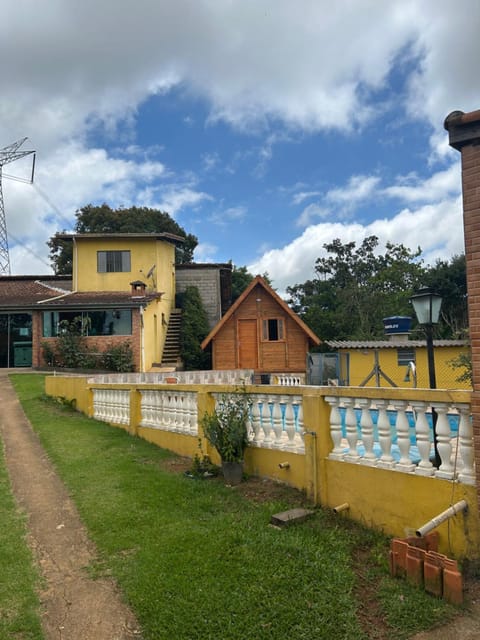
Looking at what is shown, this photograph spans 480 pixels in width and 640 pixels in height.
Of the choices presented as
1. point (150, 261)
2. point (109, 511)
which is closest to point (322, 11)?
point (109, 511)

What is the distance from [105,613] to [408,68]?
1483 centimetres

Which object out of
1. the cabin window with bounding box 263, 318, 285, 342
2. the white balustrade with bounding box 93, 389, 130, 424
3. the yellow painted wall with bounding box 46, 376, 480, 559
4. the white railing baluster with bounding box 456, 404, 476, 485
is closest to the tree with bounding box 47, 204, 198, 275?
the cabin window with bounding box 263, 318, 285, 342

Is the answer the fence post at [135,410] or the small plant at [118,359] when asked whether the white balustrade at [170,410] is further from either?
the small plant at [118,359]

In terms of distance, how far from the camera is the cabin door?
2267 cm

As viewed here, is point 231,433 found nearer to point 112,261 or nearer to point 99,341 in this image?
point 99,341

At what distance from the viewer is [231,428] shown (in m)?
5.47

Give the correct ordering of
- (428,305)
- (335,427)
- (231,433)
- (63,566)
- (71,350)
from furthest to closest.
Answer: (71,350) < (428,305) < (231,433) < (335,427) < (63,566)

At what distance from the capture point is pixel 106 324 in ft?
72.0

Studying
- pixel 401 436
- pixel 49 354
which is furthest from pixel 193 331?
pixel 401 436

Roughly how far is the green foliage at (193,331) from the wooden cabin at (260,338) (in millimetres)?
2637

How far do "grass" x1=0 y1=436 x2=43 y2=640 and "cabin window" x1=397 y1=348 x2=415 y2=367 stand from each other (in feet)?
49.3

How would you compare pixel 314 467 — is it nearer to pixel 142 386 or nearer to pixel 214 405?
pixel 214 405

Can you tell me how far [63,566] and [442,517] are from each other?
3008 mm

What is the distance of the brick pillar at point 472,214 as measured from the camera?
10.9ft
